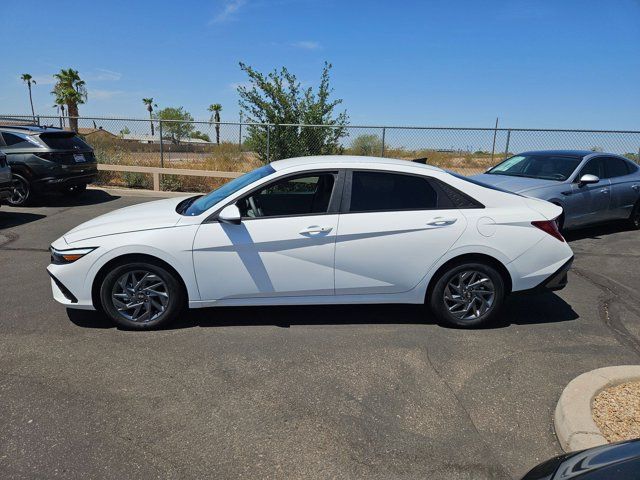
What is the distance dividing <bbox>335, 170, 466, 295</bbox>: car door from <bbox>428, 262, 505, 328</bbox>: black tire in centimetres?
24

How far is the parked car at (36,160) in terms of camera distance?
1042cm

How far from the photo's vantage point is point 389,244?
4301mm

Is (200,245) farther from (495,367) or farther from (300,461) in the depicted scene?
(495,367)

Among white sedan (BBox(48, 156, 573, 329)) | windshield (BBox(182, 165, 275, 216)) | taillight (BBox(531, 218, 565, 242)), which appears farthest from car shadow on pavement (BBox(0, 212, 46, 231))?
taillight (BBox(531, 218, 565, 242))

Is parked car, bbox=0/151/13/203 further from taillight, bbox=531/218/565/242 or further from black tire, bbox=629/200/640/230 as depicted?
black tire, bbox=629/200/640/230

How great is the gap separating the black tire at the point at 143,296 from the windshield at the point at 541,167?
6454 mm

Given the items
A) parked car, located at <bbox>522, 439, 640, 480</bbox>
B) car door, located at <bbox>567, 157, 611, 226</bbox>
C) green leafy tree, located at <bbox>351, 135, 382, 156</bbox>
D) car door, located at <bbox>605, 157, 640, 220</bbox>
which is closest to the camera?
parked car, located at <bbox>522, 439, 640, 480</bbox>

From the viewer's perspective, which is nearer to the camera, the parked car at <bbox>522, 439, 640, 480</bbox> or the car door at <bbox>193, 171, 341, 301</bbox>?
the parked car at <bbox>522, 439, 640, 480</bbox>

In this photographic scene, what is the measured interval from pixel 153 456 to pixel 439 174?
3339mm

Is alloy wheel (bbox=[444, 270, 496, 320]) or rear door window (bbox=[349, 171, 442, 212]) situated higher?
rear door window (bbox=[349, 171, 442, 212])

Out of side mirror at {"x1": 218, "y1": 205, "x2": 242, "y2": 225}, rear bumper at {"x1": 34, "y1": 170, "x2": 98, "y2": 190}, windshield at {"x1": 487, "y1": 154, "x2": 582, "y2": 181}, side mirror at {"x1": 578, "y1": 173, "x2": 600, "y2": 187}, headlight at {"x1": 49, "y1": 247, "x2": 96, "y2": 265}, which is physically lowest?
headlight at {"x1": 49, "y1": 247, "x2": 96, "y2": 265}

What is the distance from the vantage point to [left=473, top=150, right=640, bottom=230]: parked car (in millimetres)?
7531

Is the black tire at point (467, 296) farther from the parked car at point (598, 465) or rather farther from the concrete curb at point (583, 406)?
the parked car at point (598, 465)

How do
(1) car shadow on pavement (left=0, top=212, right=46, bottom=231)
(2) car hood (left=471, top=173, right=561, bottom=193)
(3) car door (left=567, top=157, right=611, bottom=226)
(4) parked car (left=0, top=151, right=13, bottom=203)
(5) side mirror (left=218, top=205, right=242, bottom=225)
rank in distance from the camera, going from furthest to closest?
(4) parked car (left=0, top=151, right=13, bottom=203), (1) car shadow on pavement (left=0, top=212, right=46, bottom=231), (3) car door (left=567, top=157, right=611, bottom=226), (2) car hood (left=471, top=173, right=561, bottom=193), (5) side mirror (left=218, top=205, right=242, bottom=225)
